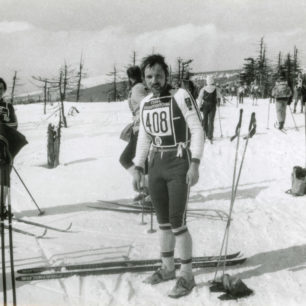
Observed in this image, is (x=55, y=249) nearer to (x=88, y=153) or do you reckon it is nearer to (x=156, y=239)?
(x=156, y=239)

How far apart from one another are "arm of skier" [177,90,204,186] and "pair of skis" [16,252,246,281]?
93cm

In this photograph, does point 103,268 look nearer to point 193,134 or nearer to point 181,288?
point 181,288

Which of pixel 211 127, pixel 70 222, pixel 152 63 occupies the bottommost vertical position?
pixel 70 222

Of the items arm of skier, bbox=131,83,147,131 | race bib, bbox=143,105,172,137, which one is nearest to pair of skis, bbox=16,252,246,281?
race bib, bbox=143,105,172,137

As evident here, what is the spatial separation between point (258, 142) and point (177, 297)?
34.0 ft

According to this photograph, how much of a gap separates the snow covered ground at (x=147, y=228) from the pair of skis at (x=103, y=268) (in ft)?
0.26

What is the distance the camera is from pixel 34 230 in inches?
223

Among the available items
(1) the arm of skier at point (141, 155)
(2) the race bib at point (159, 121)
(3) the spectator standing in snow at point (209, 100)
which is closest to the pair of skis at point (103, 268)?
(1) the arm of skier at point (141, 155)

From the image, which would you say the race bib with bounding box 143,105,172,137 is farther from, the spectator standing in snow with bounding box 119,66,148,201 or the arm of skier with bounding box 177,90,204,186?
the spectator standing in snow with bounding box 119,66,148,201

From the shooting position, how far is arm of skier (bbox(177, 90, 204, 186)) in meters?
3.65

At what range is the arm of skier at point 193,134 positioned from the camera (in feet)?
Answer: 12.0

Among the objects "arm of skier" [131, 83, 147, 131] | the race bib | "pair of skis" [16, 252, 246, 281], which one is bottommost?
"pair of skis" [16, 252, 246, 281]

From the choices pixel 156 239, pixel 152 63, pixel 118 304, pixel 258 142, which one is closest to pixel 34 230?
pixel 156 239

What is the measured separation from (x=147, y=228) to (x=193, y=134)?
2.50 metres
